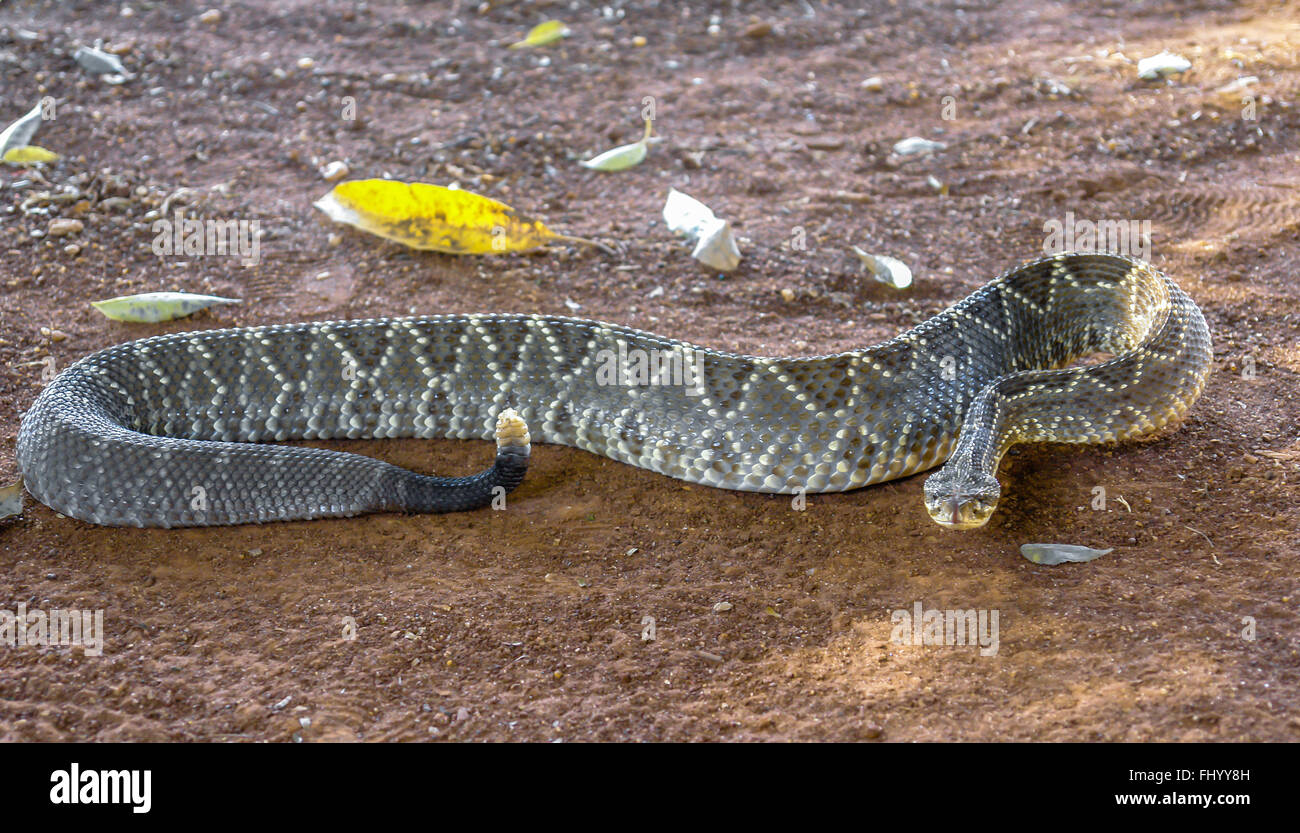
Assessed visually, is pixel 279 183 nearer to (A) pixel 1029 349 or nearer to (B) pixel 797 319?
A: (B) pixel 797 319

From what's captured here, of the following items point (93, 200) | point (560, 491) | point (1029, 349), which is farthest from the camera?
point (93, 200)

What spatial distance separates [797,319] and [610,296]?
1.33m

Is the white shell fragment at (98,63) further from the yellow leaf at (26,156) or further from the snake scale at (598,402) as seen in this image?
the snake scale at (598,402)

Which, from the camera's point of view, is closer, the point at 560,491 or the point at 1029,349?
the point at 560,491

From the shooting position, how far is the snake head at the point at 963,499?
17.0 feet

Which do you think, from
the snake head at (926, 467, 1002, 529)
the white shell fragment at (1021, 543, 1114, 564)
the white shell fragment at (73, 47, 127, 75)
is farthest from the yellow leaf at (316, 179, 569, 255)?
the white shell fragment at (1021, 543, 1114, 564)

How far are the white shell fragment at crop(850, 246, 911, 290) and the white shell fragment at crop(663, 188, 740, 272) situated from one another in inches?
37.5

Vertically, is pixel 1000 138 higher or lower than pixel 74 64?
lower

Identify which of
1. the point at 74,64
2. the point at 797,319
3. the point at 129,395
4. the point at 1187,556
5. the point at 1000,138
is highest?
the point at 74,64

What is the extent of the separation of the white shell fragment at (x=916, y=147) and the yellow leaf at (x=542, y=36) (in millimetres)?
4249

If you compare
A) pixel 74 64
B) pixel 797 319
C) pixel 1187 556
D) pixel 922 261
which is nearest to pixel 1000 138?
pixel 922 261

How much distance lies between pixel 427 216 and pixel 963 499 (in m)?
4.57

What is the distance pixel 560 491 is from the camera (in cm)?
A: 601

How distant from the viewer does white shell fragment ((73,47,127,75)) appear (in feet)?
35.5
